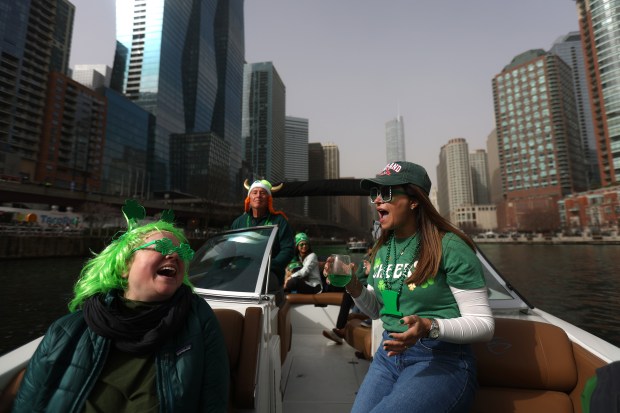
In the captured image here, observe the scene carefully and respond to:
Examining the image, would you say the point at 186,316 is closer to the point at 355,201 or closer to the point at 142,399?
the point at 142,399

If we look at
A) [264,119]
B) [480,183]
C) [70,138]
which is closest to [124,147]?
[70,138]

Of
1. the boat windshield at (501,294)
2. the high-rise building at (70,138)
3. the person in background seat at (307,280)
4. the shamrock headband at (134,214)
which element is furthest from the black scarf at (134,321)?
the high-rise building at (70,138)

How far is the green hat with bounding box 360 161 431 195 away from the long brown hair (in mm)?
46

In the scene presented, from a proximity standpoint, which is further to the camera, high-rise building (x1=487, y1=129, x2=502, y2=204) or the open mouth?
high-rise building (x1=487, y1=129, x2=502, y2=204)

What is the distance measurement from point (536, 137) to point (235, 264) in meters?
132

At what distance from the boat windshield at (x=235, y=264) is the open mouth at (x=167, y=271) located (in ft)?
3.21

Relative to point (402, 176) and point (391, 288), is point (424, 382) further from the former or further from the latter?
point (402, 176)

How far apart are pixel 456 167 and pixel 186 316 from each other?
209 meters

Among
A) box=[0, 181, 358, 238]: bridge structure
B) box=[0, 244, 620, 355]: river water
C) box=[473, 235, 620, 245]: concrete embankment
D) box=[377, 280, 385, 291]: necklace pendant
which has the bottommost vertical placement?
box=[0, 244, 620, 355]: river water

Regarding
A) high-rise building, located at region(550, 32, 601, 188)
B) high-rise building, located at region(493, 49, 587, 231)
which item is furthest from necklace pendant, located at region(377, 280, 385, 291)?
high-rise building, located at region(550, 32, 601, 188)

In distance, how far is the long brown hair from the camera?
1.57 metres

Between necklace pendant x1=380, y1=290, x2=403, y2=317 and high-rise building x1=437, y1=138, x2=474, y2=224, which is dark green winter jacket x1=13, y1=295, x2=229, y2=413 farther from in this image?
high-rise building x1=437, y1=138, x2=474, y2=224

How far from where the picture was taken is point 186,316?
146 centimetres

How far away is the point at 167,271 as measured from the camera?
1.49 m
